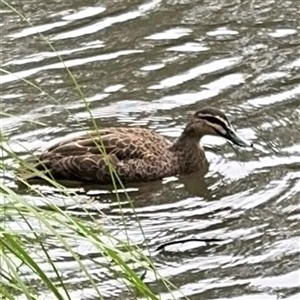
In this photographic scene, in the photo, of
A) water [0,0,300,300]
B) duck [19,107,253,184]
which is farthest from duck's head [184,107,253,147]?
water [0,0,300,300]

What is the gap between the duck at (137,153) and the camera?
7445 millimetres

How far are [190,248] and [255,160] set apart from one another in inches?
51.1

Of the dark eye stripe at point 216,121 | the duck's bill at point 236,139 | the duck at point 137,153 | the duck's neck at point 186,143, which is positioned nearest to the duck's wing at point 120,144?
the duck at point 137,153

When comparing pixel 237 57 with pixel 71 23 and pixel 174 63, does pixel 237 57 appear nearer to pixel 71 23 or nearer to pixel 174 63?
pixel 174 63

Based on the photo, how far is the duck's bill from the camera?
24.6ft

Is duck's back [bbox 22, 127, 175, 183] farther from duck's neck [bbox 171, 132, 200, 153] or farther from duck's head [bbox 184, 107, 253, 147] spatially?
duck's head [bbox 184, 107, 253, 147]

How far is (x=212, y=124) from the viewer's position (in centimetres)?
764

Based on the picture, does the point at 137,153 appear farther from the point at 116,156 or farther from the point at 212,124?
the point at 212,124

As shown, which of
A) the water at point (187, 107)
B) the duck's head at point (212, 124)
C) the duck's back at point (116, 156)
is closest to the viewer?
the water at point (187, 107)

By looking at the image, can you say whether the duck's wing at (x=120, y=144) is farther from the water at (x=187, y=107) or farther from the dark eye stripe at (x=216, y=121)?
the dark eye stripe at (x=216, y=121)

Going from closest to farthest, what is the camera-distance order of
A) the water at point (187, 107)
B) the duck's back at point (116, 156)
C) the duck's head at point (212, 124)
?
the water at point (187, 107), the duck's back at point (116, 156), the duck's head at point (212, 124)

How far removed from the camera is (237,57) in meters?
8.89

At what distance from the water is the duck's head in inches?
5.4

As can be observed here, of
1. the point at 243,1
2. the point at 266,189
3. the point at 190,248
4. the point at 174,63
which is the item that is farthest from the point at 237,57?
the point at 190,248
